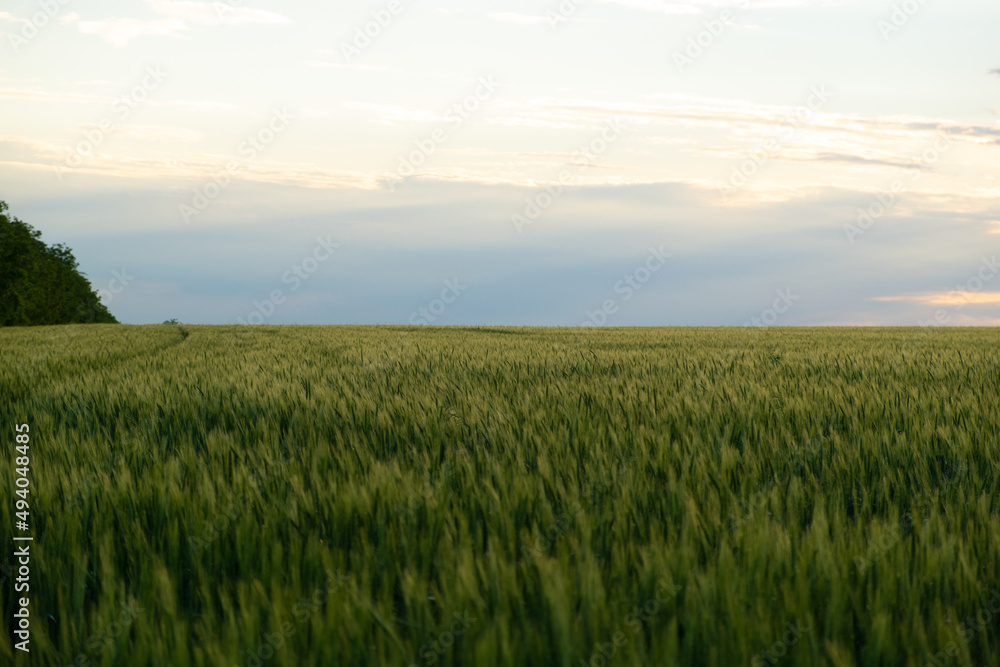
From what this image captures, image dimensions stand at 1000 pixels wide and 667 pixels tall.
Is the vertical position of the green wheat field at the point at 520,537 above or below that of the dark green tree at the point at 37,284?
below

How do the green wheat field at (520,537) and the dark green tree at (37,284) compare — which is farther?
the dark green tree at (37,284)

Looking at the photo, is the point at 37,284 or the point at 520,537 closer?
the point at 520,537

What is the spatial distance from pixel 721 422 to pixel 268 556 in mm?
2688

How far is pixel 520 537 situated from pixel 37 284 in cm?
5829

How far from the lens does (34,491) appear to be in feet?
8.69

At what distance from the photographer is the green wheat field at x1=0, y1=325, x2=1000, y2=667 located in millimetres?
1524

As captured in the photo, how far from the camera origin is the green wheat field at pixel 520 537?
5.00ft

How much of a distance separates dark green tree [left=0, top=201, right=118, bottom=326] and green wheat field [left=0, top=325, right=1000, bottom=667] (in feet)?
164

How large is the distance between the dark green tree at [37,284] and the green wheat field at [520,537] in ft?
164

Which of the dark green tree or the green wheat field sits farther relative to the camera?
the dark green tree

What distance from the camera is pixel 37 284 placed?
50625mm

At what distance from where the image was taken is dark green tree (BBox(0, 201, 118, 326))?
45906 mm

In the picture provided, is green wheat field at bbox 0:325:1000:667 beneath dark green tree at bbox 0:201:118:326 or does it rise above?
beneath

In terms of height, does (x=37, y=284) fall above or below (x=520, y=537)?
above
